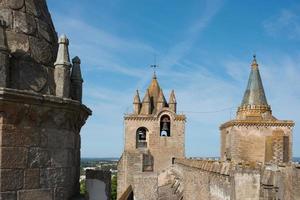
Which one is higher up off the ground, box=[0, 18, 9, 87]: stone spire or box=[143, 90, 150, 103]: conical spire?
box=[143, 90, 150, 103]: conical spire

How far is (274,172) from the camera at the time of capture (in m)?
9.77

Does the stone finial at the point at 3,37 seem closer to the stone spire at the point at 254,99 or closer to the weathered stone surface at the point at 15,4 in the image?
the weathered stone surface at the point at 15,4

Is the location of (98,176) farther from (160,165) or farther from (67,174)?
(160,165)

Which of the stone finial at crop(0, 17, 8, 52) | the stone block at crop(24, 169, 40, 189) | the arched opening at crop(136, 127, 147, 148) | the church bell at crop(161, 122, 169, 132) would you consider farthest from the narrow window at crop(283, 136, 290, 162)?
the stone finial at crop(0, 17, 8, 52)

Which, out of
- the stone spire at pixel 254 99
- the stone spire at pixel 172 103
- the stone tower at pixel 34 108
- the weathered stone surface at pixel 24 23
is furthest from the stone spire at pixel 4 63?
the stone spire at pixel 172 103

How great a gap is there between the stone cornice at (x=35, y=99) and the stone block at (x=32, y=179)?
52cm

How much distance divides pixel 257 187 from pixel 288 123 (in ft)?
73.2

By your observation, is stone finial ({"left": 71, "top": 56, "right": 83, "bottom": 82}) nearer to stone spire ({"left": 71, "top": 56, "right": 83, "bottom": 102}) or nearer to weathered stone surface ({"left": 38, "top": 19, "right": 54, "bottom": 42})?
stone spire ({"left": 71, "top": 56, "right": 83, "bottom": 102})

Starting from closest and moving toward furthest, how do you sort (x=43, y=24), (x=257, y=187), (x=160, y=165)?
(x=43, y=24), (x=257, y=187), (x=160, y=165)

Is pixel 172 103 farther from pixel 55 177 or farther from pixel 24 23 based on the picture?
pixel 24 23

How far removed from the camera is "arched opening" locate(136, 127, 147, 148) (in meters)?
36.1

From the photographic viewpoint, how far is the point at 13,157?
10.9 ft

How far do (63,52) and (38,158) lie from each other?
87cm

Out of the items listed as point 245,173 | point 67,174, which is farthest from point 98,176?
point 245,173
